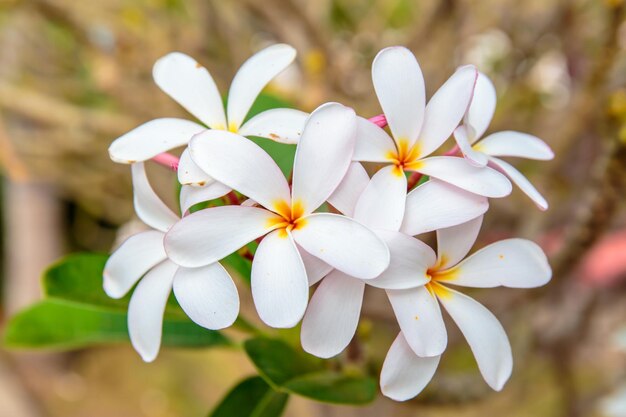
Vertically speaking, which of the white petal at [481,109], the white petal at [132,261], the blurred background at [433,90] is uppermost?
the white petal at [481,109]

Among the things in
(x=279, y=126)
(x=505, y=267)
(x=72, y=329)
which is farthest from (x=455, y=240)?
(x=72, y=329)

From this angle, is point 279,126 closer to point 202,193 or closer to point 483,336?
point 202,193

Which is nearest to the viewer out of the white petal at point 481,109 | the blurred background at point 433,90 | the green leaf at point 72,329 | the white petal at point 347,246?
the white petal at point 347,246

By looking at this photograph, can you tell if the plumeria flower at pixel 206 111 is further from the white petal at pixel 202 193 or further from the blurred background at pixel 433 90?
the blurred background at pixel 433 90

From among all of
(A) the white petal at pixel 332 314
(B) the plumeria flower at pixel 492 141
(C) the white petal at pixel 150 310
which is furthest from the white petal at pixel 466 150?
(C) the white petal at pixel 150 310

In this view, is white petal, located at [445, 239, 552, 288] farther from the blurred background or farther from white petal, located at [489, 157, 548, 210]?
the blurred background
